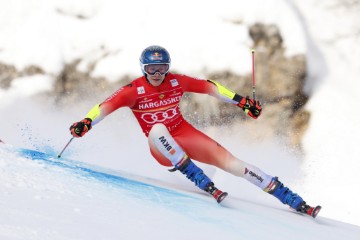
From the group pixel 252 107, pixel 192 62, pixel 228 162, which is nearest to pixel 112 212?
pixel 228 162

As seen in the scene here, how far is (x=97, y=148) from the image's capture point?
20.3 ft

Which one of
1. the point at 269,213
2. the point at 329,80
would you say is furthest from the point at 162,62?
the point at 329,80

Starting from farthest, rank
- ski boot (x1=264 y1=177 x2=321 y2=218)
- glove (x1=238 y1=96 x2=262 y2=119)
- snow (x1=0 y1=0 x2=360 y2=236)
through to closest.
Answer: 1. snow (x1=0 y1=0 x2=360 y2=236)
2. glove (x1=238 y1=96 x2=262 y2=119)
3. ski boot (x1=264 y1=177 x2=321 y2=218)

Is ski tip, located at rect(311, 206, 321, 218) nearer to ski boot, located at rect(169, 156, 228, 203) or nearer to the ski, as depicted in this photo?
the ski

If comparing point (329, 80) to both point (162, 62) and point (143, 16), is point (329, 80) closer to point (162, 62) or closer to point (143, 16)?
point (143, 16)

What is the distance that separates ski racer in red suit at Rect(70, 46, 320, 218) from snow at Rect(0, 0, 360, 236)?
1.45 meters

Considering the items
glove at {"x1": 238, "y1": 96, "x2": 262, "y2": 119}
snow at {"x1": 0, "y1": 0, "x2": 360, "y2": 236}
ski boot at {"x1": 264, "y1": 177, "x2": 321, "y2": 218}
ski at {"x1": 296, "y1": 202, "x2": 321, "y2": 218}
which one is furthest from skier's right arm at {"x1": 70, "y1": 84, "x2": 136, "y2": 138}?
snow at {"x1": 0, "y1": 0, "x2": 360, "y2": 236}

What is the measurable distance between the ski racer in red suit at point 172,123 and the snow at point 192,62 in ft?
4.75

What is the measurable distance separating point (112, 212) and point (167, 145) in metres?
1.28

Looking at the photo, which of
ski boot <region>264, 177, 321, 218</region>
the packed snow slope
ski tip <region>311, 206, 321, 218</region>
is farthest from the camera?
ski boot <region>264, 177, 321, 218</region>

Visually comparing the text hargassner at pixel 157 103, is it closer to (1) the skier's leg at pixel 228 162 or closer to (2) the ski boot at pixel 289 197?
(1) the skier's leg at pixel 228 162

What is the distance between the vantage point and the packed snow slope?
180cm

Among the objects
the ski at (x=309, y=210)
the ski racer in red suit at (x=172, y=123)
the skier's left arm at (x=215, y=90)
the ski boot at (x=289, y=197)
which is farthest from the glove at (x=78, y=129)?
the ski at (x=309, y=210)

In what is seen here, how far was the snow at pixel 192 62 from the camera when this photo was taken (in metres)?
Result: 5.55
